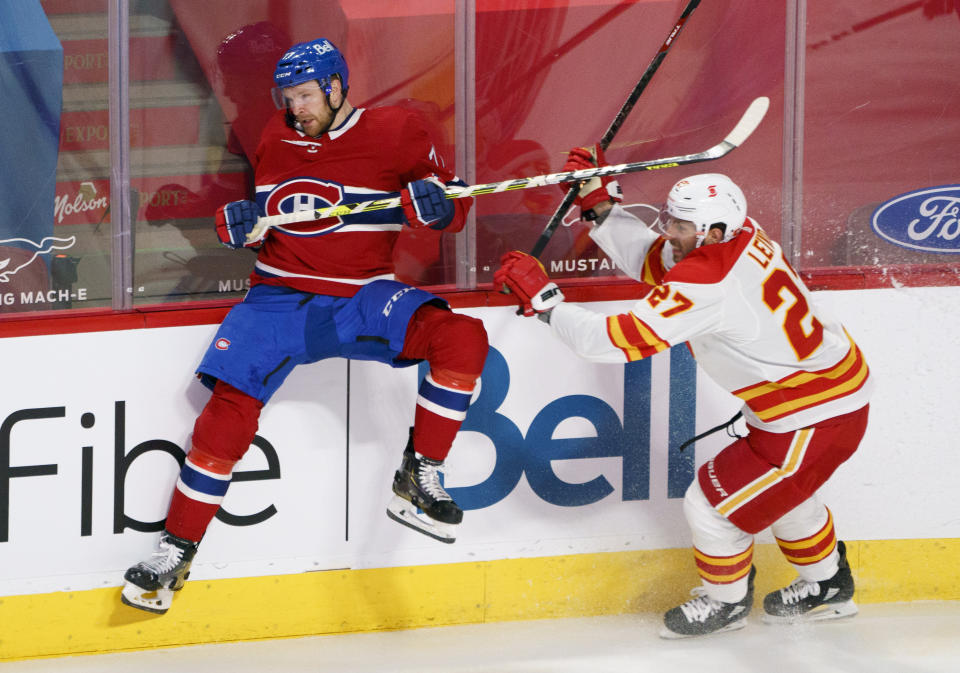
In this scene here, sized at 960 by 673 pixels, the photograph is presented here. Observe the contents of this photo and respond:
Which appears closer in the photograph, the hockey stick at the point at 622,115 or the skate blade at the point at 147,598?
the skate blade at the point at 147,598

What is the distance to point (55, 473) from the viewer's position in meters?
2.84

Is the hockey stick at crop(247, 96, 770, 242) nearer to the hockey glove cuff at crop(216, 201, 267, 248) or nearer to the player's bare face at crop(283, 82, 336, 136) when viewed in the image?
the hockey glove cuff at crop(216, 201, 267, 248)

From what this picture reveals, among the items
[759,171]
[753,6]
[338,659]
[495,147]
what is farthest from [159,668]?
[753,6]

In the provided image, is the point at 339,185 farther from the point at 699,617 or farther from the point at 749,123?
the point at 699,617

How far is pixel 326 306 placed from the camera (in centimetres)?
279

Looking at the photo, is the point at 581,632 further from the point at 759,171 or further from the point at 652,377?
the point at 759,171

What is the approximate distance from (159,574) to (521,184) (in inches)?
48.7

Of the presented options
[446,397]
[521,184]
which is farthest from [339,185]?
[446,397]

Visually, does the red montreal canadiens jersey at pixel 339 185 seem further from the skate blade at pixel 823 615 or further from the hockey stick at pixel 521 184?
the skate blade at pixel 823 615

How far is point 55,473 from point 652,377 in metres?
1.54

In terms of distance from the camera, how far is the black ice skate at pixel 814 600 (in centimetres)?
314

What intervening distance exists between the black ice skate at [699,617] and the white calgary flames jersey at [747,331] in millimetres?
514

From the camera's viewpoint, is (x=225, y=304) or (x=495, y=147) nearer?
(x=225, y=304)

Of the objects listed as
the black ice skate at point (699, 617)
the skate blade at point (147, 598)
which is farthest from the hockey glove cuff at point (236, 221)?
the black ice skate at point (699, 617)
